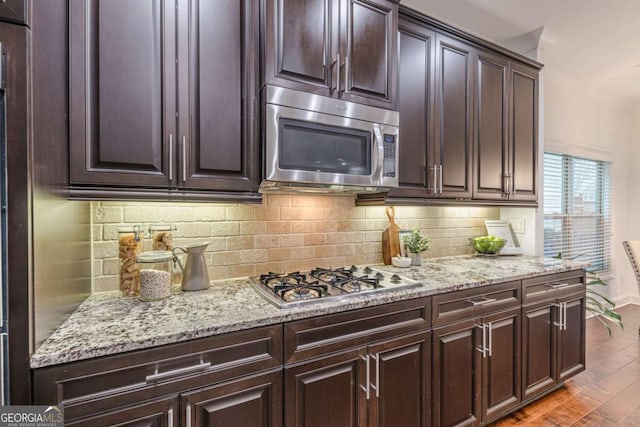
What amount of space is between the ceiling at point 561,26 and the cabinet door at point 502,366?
7.29 ft

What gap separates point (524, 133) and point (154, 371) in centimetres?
Answer: 305

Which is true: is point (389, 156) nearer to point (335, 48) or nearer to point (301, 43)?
A: point (335, 48)

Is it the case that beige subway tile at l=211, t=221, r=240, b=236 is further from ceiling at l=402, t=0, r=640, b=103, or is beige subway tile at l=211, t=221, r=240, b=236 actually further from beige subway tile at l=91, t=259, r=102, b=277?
ceiling at l=402, t=0, r=640, b=103

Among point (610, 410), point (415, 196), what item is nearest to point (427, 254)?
point (415, 196)

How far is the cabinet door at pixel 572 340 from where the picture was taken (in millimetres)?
2301

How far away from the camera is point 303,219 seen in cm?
204

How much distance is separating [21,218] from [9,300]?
8.8 inches

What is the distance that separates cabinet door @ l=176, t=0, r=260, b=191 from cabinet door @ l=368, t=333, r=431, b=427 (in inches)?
41.2

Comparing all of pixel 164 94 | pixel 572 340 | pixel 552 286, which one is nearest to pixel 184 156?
pixel 164 94

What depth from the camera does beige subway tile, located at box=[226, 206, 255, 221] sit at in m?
1.80

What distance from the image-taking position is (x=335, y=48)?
5.52ft

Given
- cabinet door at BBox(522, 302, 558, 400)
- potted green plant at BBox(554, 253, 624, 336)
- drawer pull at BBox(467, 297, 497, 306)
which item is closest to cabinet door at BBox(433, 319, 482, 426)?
drawer pull at BBox(467, 297, 497, 306)

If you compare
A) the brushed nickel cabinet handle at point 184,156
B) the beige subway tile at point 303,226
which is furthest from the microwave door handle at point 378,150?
the brushed nickel cabinet handle at point 184,156

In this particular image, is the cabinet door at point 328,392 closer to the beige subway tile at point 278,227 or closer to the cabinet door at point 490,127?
the beige subway tile at point 278,227
